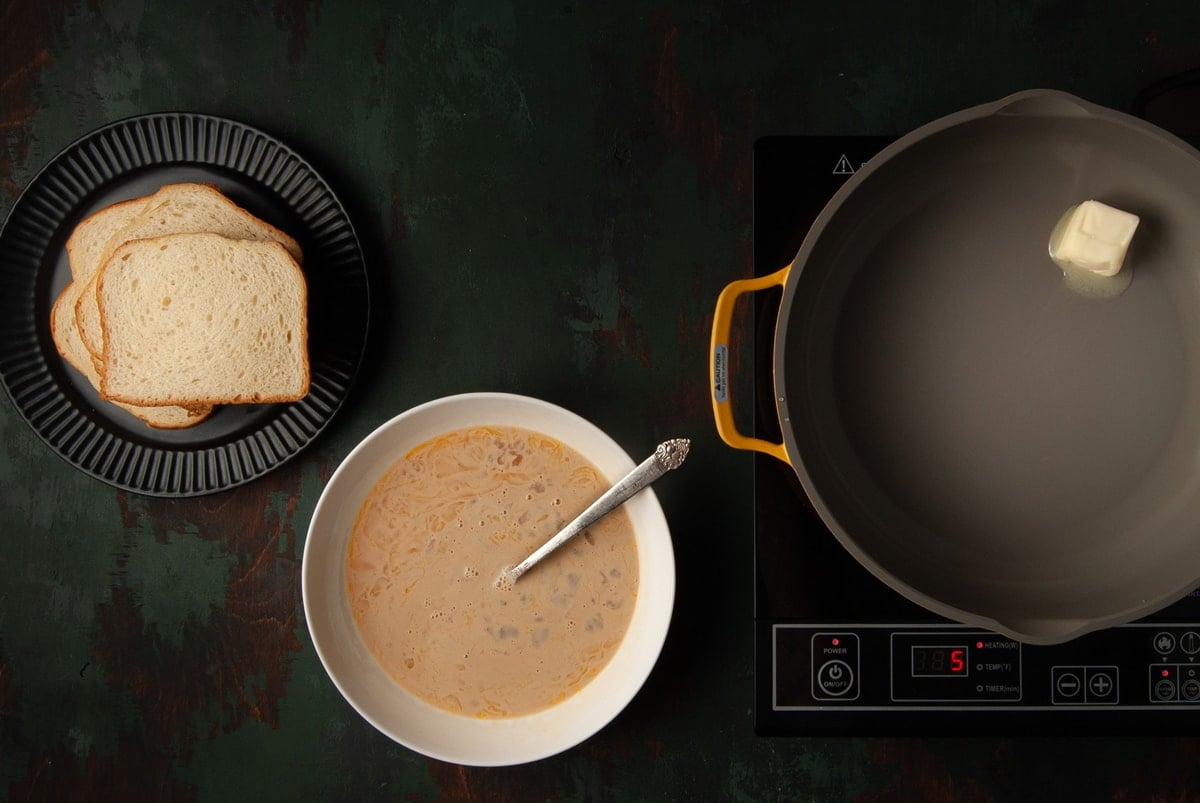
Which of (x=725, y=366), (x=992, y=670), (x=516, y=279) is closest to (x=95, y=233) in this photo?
(x=516, y=279)

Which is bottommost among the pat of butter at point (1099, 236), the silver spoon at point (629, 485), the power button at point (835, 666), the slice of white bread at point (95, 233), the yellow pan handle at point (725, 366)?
the power button at point (835, 666)

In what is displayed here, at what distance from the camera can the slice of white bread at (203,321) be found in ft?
2.91

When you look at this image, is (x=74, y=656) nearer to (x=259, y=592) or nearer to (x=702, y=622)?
(x=259, y=592)

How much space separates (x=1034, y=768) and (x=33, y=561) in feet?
3.50

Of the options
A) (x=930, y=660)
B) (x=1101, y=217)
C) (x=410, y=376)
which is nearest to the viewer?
(x=1101, y=217)

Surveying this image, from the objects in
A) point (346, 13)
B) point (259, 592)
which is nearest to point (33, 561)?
point (259, 592)

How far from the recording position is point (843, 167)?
0.86m

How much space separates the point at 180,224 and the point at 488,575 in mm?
468

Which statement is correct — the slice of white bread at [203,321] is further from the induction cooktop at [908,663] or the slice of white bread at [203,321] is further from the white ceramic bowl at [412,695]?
the induction cooktop at [908,663]

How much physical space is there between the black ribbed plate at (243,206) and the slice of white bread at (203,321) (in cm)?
3

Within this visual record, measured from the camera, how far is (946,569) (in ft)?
2.64

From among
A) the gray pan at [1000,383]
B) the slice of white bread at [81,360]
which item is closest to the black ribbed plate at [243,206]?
the slice of white bread at [81,360]

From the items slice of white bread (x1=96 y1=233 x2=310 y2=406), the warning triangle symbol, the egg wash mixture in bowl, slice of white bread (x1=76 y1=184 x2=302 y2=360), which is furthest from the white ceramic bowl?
the warning triangle symbol

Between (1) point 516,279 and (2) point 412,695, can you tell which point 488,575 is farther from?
(1) point 516,279
